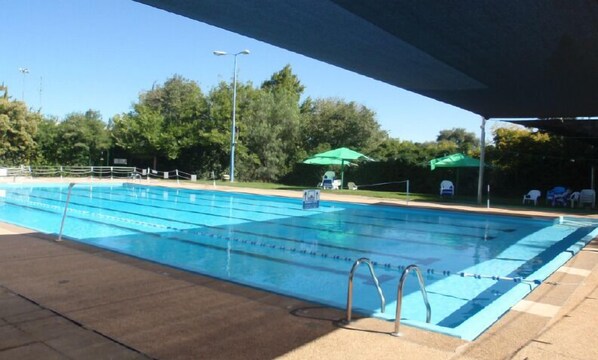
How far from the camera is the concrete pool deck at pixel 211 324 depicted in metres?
3.34

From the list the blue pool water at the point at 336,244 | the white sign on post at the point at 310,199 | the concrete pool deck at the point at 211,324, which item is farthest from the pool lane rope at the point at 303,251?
the white sign on post at the point at 310,199

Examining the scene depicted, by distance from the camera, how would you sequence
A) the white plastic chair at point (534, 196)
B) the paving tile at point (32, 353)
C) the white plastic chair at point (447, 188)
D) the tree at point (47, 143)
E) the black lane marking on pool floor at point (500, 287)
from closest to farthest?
the paving tile at point (32, 353) → the black lane marking on pool floor at point (500, 287) → the white plastic chair at point (534, 196) → the white plastic chair at point (447, 188) → the tree at point (47, 143)

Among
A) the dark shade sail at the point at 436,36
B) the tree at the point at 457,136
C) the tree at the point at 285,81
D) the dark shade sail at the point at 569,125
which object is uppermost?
the tree at the point at 285,81

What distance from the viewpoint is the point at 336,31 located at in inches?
229

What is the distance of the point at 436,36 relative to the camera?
19.9 ft

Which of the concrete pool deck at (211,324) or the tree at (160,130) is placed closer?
the concrete pool deck at (211,324)

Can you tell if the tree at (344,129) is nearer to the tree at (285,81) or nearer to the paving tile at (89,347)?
the tree at (285,81)

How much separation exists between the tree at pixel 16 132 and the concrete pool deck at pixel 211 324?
25.8 meters

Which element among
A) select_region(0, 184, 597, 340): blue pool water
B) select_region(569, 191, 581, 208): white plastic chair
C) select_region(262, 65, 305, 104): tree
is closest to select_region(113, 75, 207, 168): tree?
select_region(0, 184, 597, 340): blue pool water

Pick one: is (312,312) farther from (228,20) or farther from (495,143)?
(495,143)

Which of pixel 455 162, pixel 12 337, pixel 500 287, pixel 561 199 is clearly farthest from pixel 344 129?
pixel 12 337

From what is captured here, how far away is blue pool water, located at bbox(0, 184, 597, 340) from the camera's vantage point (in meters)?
6.02

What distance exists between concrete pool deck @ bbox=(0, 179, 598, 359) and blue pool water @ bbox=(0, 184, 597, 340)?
0.29 meters

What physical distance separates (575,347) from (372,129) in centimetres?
3028
